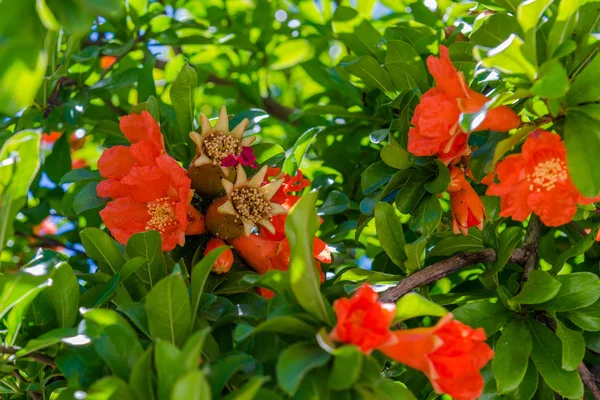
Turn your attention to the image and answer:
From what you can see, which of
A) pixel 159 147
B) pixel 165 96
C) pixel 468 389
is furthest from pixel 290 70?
pixel 468 389

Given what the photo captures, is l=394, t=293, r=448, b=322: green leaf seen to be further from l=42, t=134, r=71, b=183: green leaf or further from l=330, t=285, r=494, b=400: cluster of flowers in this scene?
l=42, t=134, r=71, b=183: green leaf

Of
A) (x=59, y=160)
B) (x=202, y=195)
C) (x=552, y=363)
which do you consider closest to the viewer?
(x=552, y=363)

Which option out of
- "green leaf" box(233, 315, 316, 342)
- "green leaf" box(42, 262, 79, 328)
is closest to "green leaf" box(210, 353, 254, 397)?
"green leaf" box(233, 315, 316, 342)

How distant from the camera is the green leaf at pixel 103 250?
123 centimetres

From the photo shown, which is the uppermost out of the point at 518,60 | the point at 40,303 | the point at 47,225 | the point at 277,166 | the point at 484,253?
the point at 518,60

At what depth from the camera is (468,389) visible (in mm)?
989

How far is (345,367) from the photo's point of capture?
0.92 metres

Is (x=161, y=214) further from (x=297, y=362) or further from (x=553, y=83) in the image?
(x=553, y=83)

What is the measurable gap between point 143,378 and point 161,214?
39 centimetres

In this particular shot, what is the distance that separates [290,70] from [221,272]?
1511mm

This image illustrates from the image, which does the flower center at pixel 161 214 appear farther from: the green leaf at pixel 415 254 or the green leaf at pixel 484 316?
the green leaf at pixel 484 316

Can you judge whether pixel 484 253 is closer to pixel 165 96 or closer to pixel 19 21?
pixel 19 21

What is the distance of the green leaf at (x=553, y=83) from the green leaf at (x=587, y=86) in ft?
0.23

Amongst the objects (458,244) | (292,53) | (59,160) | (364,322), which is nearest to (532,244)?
(458,244)
